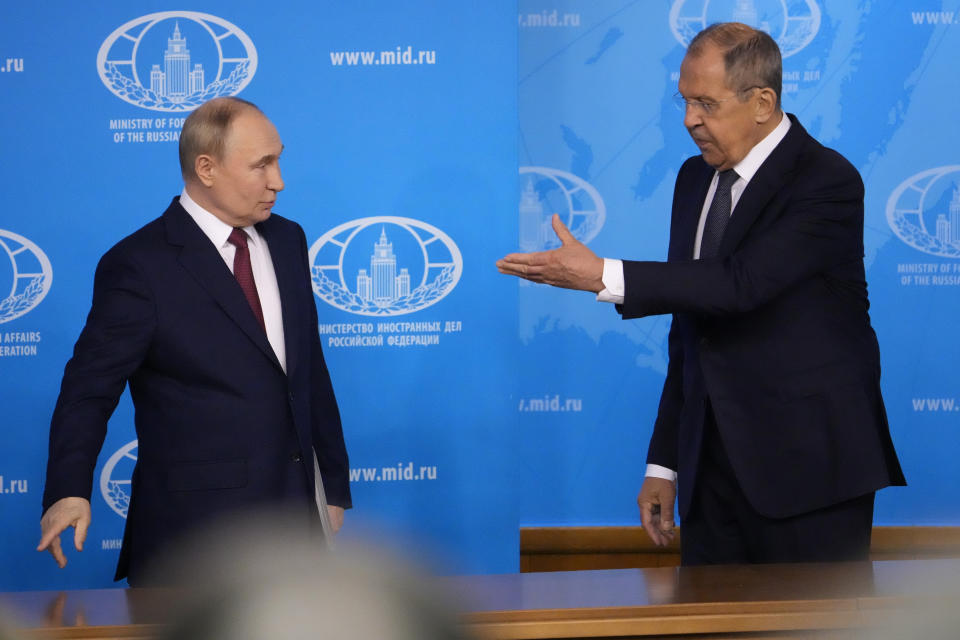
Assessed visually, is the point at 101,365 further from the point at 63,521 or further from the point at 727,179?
the point at 727,179

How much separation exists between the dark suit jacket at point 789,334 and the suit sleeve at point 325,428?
2.56 ft

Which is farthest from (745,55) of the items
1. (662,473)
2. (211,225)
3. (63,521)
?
(63,521)

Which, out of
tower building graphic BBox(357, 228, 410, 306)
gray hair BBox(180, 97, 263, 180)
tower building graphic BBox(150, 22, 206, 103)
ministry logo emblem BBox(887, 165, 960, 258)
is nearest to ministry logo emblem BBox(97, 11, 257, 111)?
tower building graphic BBox(150, 22, 206, 103)

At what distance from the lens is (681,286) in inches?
85.9

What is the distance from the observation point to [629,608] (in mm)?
1515

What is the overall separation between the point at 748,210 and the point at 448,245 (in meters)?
1.24

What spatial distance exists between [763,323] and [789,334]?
6cm

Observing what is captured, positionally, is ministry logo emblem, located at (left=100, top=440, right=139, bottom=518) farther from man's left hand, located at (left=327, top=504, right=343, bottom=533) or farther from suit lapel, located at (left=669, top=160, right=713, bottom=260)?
suit lapel, located at (left=669, top=160, right=713, bottom=260)

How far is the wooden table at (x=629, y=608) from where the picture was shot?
1477 millimetres

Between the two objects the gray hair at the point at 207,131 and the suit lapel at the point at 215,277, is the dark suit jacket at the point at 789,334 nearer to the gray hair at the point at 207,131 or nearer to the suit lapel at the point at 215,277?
the suit lapel at the point at 215,277

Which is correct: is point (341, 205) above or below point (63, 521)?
above

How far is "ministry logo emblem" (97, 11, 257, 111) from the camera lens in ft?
10.6

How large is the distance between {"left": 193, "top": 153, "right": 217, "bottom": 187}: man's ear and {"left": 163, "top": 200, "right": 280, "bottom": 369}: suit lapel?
0.11 metres

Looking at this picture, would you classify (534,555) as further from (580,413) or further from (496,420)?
(496,420)
